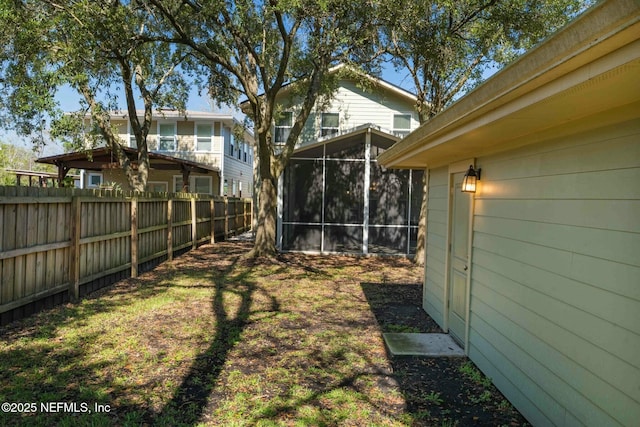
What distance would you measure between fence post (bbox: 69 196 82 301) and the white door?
514 cm

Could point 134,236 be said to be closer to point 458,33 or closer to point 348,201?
point 348,201

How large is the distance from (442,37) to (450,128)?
6.85m

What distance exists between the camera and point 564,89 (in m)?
1.82

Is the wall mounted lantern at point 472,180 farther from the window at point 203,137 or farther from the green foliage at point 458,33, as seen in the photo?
the window at point 203,137

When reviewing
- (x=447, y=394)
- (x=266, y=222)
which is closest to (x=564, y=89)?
(x=447, y=394)

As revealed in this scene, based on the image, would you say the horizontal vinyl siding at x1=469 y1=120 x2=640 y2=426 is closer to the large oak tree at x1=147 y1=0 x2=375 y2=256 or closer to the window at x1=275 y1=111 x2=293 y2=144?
the large oak tree at x1=147 y1=0 x2=375 y2=256

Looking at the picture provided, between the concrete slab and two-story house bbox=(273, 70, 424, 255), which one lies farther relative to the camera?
two-story house bbox=(273, 70, 424, 255)

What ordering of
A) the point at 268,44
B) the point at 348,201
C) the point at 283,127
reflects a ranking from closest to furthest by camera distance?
the point at 268,44 < the point at 348,201 < the point at 283,127

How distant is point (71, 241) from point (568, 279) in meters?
5.99

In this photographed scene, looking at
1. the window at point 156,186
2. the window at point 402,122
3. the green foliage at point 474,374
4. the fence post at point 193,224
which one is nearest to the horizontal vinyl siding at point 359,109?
the window at point 402,122

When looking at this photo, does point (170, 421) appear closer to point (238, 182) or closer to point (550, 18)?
point (550, 18)

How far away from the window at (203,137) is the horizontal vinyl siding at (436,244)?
47.2 feet

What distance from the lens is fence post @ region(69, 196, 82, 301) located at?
5820 mm

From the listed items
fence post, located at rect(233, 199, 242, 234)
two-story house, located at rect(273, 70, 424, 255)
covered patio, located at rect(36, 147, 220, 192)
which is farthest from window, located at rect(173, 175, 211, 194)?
two-story house, located at rect(273, 70, 424, 255)
